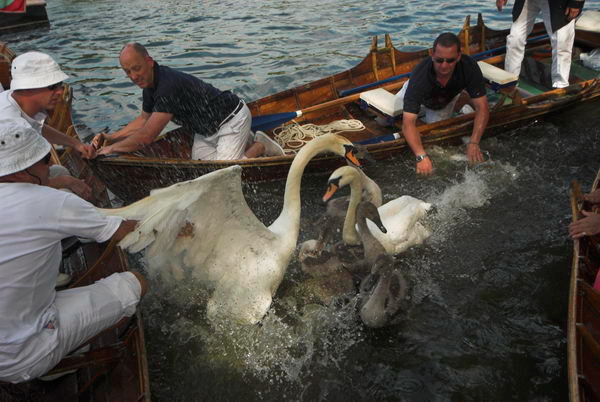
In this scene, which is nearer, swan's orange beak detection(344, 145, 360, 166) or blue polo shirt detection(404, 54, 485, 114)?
swan's orange beak detection(344, 145, 360, 166)

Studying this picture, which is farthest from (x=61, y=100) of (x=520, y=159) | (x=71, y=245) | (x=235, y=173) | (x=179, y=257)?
(x=520, y=159)

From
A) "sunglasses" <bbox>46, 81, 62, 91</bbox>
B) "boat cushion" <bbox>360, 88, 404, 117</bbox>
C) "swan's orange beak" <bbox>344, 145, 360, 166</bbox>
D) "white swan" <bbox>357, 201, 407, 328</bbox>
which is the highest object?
"sunglasses" <bbox>46, 81, 62, 91</bbox>

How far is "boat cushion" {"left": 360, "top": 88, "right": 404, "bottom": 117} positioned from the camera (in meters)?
8.18

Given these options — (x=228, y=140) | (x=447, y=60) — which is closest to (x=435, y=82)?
(x=447, y=60)

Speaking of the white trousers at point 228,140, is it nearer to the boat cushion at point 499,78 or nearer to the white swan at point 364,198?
the white swan at point 364,198

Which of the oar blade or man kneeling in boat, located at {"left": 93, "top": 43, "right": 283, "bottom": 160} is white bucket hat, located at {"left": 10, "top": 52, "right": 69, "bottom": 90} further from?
the oar blade

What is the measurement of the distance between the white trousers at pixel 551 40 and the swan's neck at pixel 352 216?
5.78 metres

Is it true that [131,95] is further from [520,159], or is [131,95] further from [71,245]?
[520,159]

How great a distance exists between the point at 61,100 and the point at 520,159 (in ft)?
26.6

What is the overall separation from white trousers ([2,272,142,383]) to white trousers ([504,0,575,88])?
845 centimetres

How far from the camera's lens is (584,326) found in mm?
3973

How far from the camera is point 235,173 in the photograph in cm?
419

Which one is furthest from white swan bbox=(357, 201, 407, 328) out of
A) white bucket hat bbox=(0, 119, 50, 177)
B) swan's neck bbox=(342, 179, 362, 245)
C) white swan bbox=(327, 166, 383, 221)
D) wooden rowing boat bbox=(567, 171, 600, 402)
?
white bucket hat bbox=(0, 119, 50, 177)

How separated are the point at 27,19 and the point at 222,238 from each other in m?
18.9
